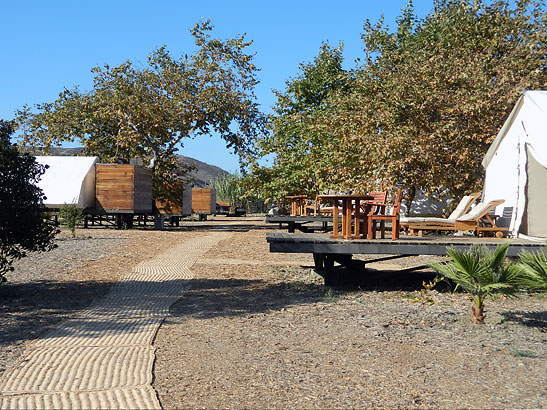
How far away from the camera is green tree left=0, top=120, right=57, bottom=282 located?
8281 millimetres

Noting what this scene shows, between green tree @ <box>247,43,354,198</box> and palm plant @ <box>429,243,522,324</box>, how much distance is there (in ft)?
44.5

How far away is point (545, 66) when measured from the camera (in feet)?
75.4

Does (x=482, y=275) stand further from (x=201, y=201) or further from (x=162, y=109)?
(x=201, y=201)

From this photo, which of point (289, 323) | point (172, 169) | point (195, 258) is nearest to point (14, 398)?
point (289, 323)

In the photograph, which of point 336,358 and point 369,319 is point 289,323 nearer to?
point 369,319

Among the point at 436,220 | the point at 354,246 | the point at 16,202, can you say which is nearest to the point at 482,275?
the point at 354,246

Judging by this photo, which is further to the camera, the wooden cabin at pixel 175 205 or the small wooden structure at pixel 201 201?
the small wooden structure at pixel 201 201

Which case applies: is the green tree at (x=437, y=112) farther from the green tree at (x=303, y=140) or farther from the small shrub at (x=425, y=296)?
the small shrub at (x=425, y=296)

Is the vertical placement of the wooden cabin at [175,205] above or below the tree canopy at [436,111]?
below

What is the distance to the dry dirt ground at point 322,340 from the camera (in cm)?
441

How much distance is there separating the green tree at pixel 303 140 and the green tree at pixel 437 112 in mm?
1433

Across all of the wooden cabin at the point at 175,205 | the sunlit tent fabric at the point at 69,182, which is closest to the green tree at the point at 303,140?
the wooden cabin at the point at 175,205

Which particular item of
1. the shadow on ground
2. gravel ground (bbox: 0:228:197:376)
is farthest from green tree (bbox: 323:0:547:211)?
the shadow on ground

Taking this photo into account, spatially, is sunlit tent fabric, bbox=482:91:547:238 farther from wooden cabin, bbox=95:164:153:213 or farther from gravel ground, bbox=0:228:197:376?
wooden cabin, bbox=95:164:153:213
